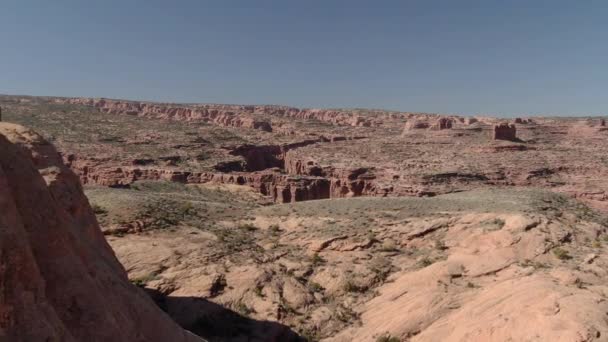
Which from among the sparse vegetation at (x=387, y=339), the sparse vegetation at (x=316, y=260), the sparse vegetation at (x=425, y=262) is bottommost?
the sparse vegetation at (x=387, y=339)

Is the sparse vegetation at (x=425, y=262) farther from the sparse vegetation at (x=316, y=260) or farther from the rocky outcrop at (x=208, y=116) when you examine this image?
the rocky outcrop at (x=208, y=116)

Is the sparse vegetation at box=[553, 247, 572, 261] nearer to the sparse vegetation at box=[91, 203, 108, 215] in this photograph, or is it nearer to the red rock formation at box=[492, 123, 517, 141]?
the sparse vegetation at box=[91, 203, 108, 215]

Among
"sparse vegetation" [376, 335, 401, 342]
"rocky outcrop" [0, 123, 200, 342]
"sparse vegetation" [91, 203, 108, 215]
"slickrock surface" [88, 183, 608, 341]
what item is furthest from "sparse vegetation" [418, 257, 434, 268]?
"sparse vegetation" [91, 203, 108, 215]

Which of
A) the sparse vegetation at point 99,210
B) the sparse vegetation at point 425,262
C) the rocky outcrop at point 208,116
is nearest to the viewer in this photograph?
the sparse vegetation at point 425,262

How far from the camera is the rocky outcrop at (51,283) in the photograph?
21.0ft

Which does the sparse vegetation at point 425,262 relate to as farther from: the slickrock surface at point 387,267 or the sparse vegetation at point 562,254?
the sparse vegetation at point 562,254

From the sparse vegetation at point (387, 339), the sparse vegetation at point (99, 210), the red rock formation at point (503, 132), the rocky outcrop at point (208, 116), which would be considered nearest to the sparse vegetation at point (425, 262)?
the sparse vegetation at point (387, 339)

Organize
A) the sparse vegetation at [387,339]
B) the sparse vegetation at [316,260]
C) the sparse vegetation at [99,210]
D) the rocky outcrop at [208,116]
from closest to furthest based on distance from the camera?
the sparse vegetation at [387,339]
the sparse vegetation at [316,260]
the sparse vegetation at [99,210]
the rocky outcrop at [208,116]

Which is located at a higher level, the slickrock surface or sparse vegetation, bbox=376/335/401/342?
the slickrock surface

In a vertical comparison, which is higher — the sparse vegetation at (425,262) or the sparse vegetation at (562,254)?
the sparse vegetation at (562,254)

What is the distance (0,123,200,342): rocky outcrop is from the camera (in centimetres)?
640

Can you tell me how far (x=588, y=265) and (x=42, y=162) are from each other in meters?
18.7

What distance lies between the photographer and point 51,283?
7.74 m

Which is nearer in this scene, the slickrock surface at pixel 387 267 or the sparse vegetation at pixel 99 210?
the slickrock surface at pixel 387 267
